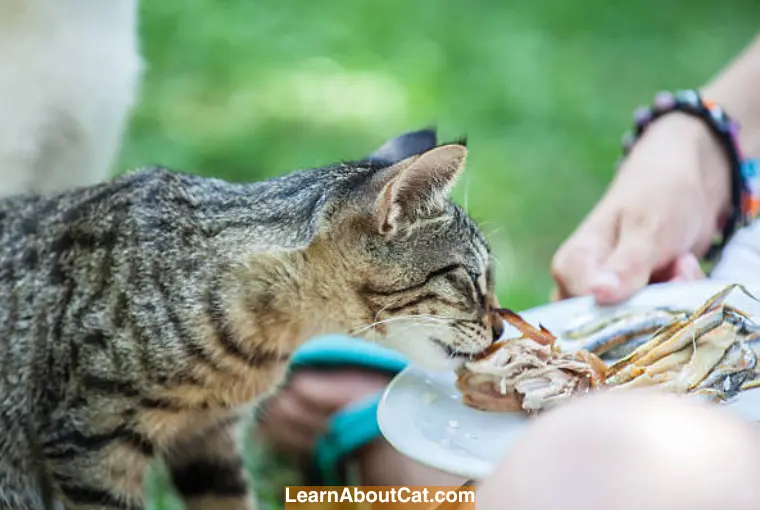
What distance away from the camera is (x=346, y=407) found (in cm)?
158

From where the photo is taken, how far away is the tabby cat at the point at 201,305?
1069mm

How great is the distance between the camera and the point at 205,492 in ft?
4.25

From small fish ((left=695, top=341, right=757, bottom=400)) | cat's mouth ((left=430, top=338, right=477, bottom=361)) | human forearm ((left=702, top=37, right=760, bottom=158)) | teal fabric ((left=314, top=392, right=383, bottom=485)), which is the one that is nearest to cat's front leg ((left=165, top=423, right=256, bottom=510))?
teal fabric ((left=314, top=392, right=383, bottom=485))

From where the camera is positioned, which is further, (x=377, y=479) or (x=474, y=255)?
(x=377, y=479)

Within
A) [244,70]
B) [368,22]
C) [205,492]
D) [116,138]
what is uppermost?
[368,22]

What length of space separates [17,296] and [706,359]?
2.53 ft

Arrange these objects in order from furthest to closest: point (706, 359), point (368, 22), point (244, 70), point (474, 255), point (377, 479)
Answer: point (368, 22)
point (244, 70)
point (377, 479)
point (474, 255)
point (706, 359)

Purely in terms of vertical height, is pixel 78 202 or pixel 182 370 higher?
pixel 78 202

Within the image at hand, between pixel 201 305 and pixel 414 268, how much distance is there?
24cm

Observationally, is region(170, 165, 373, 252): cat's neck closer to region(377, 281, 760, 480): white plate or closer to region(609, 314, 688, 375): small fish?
region(377, 281, 760, 480): white plate

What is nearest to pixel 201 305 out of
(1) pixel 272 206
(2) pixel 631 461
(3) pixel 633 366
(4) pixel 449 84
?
(1) pixel 272 206

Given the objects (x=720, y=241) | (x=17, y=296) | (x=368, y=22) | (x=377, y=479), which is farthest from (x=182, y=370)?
(x=368, y=22)

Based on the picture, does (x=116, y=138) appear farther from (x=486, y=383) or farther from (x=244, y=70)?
(x=244, y=70)

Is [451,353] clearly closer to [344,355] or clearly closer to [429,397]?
[429,397]
